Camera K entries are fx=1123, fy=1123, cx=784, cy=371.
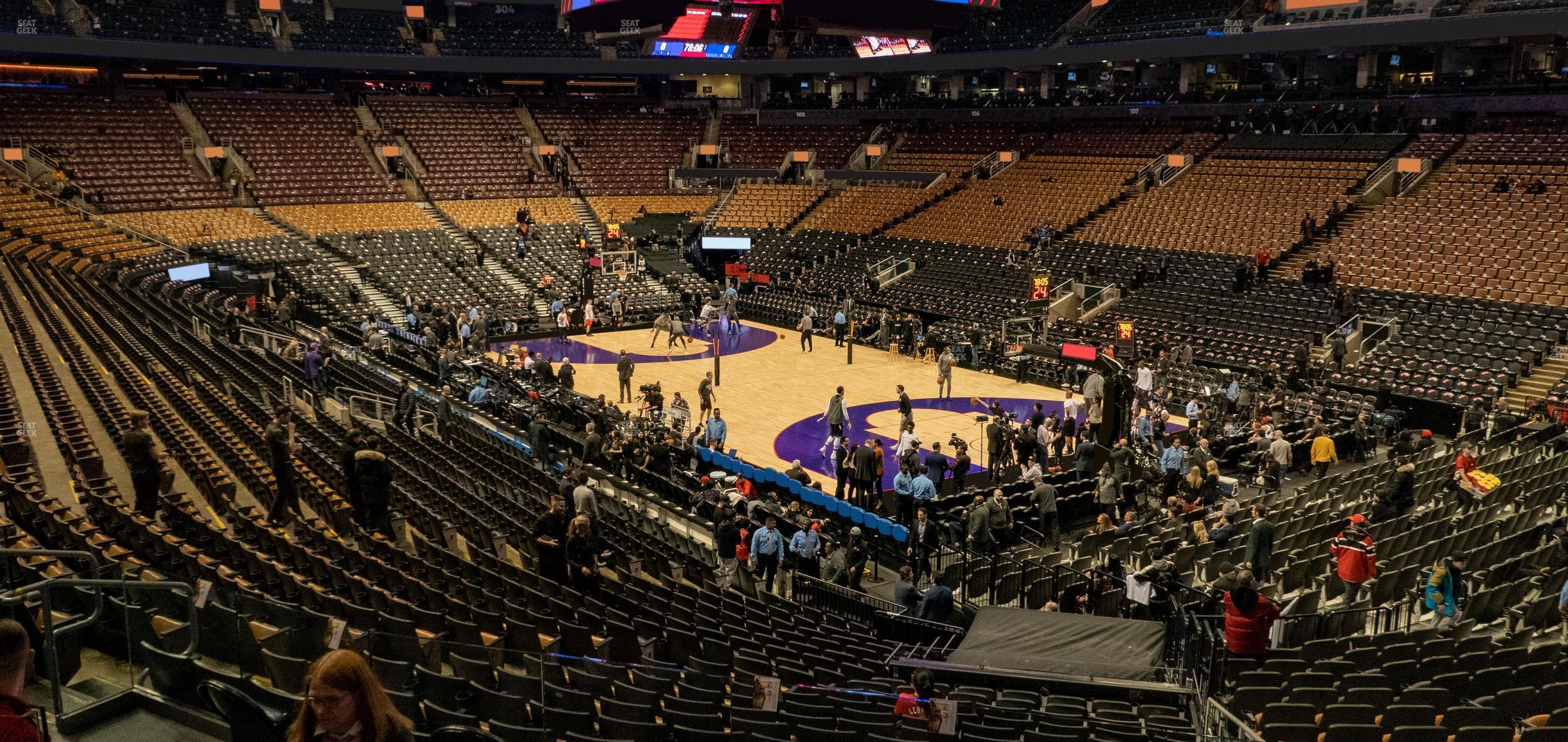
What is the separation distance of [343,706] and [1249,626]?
7.86 meters

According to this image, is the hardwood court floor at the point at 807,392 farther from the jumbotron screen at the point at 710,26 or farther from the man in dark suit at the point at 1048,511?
the jumbotron screen at the point at 710,26

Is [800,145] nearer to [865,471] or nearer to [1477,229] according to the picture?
[1477,229]

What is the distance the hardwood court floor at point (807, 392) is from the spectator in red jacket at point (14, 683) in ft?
51.8

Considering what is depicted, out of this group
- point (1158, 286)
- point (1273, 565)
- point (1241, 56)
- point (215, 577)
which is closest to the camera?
point (215, 577)

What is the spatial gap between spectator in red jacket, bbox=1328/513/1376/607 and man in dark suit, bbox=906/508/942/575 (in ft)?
14.0

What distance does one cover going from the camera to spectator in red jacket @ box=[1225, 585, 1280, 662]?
918 cm

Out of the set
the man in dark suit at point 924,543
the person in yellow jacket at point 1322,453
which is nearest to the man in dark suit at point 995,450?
the man in dark suit at point 924,543

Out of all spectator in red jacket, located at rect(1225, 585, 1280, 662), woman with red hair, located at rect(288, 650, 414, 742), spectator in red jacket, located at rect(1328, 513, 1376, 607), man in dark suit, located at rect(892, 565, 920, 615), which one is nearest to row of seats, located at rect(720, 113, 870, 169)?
spectator in red jacket, located at rect(1328, 513, 1376, 607)

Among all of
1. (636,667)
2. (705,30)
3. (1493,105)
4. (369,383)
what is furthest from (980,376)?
(636,667)

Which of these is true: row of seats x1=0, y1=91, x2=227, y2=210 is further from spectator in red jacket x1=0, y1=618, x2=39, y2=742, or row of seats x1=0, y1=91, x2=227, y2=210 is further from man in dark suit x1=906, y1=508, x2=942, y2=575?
spectator in red jacket x1=0, y1=618, x2=39, y2=742

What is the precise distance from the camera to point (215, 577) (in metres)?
7.28

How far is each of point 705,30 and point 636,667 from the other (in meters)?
25.2

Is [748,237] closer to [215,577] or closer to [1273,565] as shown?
[1273,565]

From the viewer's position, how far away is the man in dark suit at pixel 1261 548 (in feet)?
39.0
